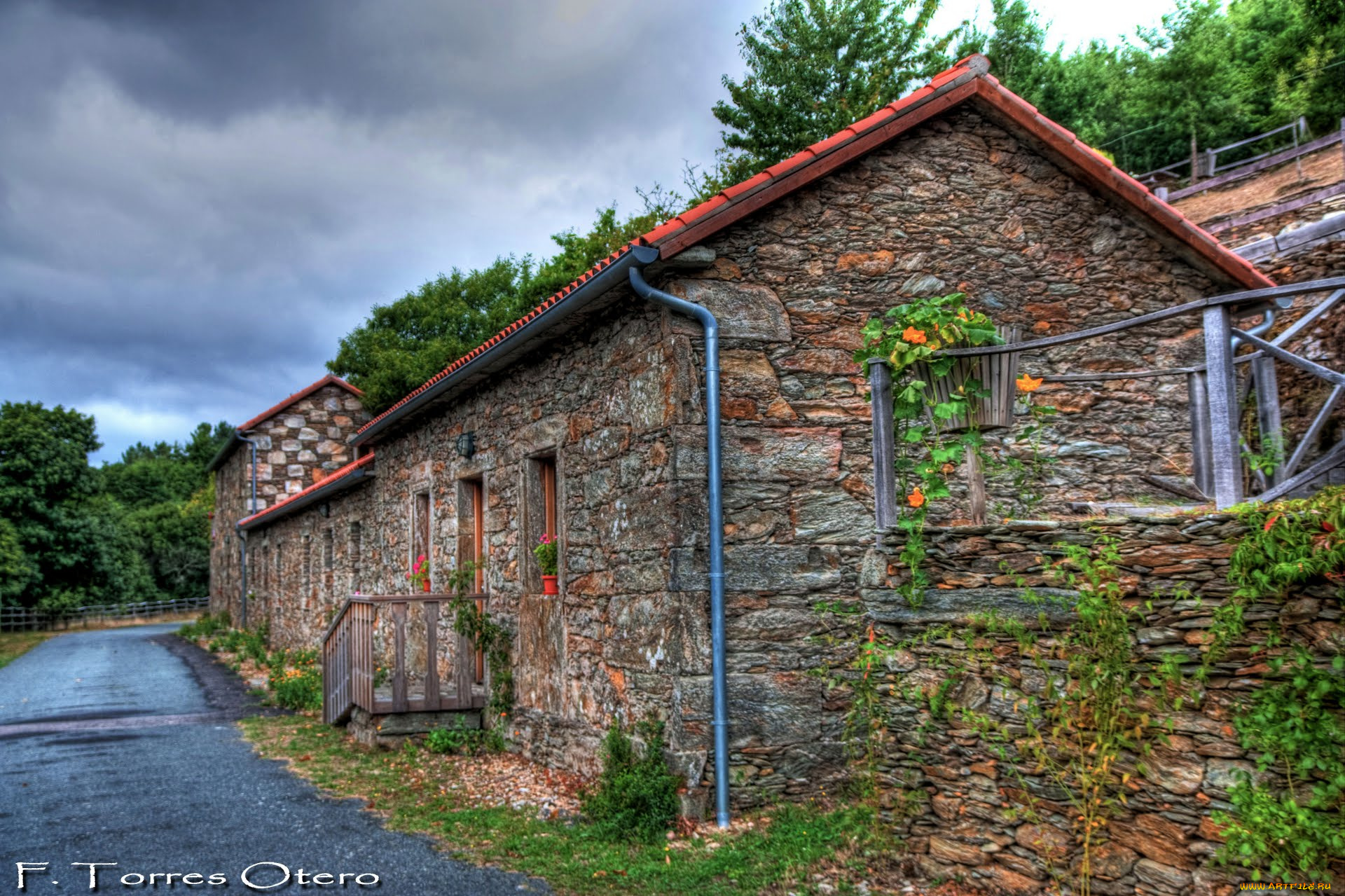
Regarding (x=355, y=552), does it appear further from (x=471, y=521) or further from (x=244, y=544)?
(x=244, y=544)

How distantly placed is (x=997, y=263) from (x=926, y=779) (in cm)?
392

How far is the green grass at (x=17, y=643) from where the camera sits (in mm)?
21969

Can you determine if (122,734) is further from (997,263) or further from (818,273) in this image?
(997,263)

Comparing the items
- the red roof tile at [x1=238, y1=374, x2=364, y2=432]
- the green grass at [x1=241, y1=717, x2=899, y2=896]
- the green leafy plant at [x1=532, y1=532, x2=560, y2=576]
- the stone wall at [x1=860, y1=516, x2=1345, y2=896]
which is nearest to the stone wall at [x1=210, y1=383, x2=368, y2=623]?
the red roof tile at [x1=238, y1=374, x2=364, y2=432]

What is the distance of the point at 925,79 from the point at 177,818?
Result: 1636 cm

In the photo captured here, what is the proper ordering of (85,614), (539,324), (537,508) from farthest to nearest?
(85,614) → (537,508) → (539,324)

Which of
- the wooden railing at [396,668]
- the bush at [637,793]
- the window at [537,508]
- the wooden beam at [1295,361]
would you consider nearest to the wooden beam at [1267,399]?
the wooden beam at [1295,361]

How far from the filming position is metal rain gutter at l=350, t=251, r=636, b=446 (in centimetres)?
630

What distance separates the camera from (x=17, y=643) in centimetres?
2659

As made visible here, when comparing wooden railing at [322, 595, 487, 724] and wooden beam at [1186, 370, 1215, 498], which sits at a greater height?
wooden beam at [1186, 370, 1215, 498]

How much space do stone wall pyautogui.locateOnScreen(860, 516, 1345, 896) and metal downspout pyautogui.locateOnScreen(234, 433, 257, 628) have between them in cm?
2158

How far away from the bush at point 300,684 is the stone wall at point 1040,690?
894 centimetres

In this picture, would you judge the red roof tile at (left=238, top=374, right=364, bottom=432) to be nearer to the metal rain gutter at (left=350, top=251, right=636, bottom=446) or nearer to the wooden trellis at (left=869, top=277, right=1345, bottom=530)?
the metal rain gutter at (left=350, top=251, right=636, bottom=446)

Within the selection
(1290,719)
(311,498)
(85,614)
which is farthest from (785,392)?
(85,614)
